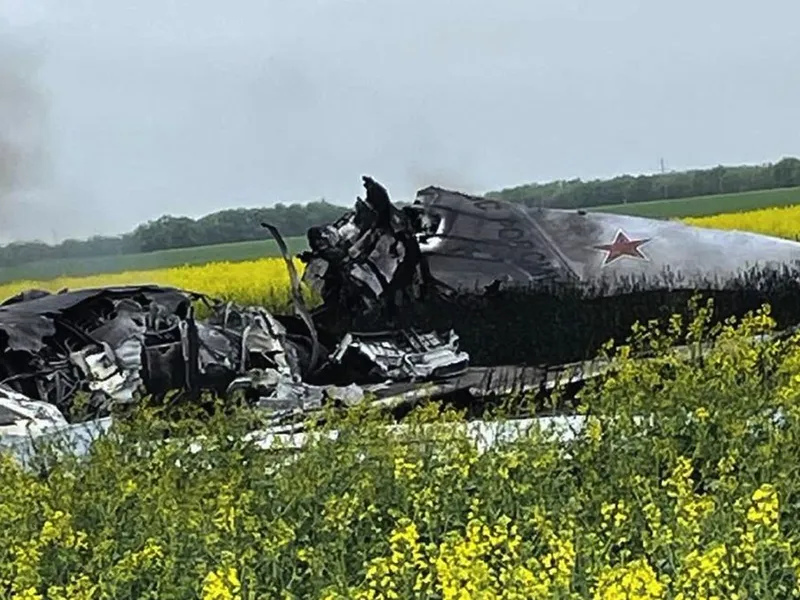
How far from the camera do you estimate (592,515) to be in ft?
9.75

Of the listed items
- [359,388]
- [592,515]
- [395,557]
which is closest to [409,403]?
[359,388]

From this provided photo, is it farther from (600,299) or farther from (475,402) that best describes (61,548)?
(600,299)

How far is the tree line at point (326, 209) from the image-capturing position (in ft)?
24.7

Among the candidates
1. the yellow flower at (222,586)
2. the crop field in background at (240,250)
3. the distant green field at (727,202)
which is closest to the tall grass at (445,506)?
the yellow flower at (222,586)

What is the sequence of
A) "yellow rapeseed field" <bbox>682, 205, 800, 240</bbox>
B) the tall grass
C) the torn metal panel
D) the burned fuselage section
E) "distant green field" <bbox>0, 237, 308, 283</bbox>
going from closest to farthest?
1. the tall grass
2. the burned fuselage section
3. the torn metal panel
4. "distant green field" <bbox>0, 237, 308, 283</bbox>
5. "yellow rapeseed field" <bbox>682, 205, 800, 240</bbox>

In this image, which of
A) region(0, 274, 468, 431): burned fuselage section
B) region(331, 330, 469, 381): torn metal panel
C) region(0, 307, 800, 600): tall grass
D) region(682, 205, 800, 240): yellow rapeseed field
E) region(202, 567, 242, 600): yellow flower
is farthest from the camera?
region(682, 205, 800, 240): yellow rapeseed field

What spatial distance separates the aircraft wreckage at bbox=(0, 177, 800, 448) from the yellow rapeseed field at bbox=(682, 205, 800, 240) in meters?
0.64

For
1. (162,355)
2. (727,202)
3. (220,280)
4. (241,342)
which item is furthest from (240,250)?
(162,355)

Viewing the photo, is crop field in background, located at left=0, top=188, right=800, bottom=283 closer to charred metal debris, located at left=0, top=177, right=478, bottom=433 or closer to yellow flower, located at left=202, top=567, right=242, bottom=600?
charred metal debris, located at left=0, top=177, right=478, bottom=433

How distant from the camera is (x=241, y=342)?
5.99 m

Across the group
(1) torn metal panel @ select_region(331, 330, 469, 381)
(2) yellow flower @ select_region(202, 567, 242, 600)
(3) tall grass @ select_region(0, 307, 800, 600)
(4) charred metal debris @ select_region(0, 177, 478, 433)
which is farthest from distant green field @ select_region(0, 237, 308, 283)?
(2) yellow flower @ select_region(202, 567, 242, 600)

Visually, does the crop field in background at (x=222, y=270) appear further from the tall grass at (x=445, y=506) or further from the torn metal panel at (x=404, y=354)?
the tall grass at (x=445, y=506)

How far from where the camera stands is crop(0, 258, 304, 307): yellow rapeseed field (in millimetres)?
7707

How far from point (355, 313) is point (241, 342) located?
1019mm
